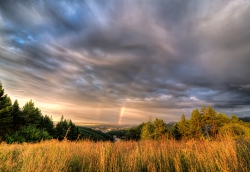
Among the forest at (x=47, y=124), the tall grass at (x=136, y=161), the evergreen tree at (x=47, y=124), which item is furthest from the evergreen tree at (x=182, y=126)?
the tall grass at (x=136, y=161)

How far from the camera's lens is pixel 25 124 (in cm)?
4781

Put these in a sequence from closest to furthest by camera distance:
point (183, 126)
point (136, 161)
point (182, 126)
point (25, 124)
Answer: point (136, 161) < point (25, 124) < point (183, 126) < point (182, 126)

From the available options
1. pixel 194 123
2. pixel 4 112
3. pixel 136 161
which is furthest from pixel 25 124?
pixel 194 123

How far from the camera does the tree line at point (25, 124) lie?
36.2 metres

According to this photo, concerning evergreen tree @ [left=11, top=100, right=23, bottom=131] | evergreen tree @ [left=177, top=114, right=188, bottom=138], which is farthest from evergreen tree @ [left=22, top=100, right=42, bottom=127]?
evergreen tree @ [left=177, top=114, right=188, bottom=138]

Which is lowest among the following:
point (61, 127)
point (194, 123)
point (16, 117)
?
point (61, 127)

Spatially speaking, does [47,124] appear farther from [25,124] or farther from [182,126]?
[182,126]

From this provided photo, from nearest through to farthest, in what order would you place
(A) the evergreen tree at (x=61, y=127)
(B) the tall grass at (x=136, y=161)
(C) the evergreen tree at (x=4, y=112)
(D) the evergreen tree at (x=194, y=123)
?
1. (B) the tall grass at (x=136, y=161)
2. (C) the evergreen tree at (x=4, y=112)
3. (D) the evergreen tree at (x=194, y=123)
4. (A) the evergreen tree at (x=61, y=127)

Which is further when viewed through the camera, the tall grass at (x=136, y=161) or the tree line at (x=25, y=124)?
the tree line at (x=25, y=124)

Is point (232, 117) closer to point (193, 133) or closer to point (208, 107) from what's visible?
point (208, 107)

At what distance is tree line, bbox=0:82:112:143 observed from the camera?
119 feet

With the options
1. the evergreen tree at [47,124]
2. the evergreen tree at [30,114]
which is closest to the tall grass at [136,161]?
the evergreen tree at [30,114]

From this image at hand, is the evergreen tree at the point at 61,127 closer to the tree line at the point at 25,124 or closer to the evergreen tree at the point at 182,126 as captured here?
the tree line at the point at 25,124

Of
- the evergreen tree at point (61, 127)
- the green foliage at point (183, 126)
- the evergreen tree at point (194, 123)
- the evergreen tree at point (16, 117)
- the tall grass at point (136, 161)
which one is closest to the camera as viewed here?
the tall grass at point (136, 161)
